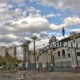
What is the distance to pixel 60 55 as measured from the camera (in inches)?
2817

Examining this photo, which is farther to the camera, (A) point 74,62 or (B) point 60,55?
(B) point 60,55

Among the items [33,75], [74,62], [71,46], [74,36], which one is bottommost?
[33,75]

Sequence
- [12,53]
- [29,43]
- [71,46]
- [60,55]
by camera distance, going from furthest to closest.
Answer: [12,53] < [29,43] < [60,55] < [71,46]

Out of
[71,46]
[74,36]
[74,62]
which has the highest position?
[74,36]

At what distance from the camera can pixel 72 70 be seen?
40656 millimetres

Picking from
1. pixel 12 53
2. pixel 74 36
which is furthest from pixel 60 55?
pixel 12 53

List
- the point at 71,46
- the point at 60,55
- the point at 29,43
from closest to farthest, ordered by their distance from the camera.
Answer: the point at 71,46 → the point at 60,55 → the point at 29,43

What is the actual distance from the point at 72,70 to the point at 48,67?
437 inches

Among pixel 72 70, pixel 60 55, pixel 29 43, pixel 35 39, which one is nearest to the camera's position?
pixel 72 70

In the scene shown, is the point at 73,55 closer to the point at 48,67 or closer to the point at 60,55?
the point at 48,67

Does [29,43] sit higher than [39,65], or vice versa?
[29,43]

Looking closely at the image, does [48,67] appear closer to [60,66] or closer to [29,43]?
[60,66]

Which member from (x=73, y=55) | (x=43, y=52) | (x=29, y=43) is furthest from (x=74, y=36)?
(x=29, y=43)

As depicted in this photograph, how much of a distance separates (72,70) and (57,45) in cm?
1025
